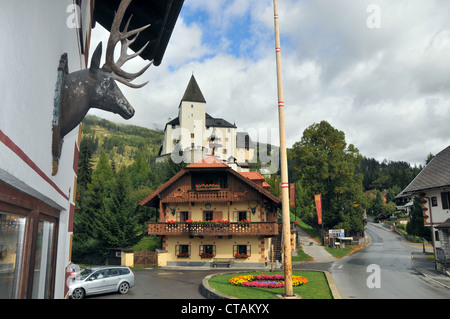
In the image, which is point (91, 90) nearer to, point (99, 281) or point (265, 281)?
point (99, 281)

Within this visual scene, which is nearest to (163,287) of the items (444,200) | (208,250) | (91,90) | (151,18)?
(208,250)

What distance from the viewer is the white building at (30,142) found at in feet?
6.89

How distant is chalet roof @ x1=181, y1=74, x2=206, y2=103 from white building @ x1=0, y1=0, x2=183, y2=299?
8730 cm

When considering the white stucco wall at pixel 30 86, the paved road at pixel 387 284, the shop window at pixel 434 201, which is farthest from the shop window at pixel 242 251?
the white stucco wall at pixel 30 86

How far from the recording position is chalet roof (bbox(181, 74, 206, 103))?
90.2 m

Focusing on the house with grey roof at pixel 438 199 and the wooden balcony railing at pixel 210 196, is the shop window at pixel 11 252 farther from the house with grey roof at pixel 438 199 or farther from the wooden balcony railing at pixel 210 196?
the house with grey roof at pixel 438 199

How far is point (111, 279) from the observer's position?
58.1 feet

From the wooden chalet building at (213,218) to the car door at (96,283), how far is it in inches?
502

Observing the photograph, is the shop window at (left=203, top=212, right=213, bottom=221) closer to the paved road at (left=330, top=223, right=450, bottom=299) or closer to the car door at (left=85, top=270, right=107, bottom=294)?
the paved road at (left=330, top=223, right=450, bottom=299)

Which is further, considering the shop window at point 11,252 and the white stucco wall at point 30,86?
the shop window at point 11,252

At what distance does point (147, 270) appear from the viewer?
28234 millimetres

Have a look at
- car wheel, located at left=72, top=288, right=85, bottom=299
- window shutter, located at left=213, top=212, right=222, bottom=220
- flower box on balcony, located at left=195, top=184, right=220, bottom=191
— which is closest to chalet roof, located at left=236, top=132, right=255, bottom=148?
window shutter, located at left=213, top=212, right=222, bottom=220

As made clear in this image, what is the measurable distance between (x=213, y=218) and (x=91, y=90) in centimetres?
2860
